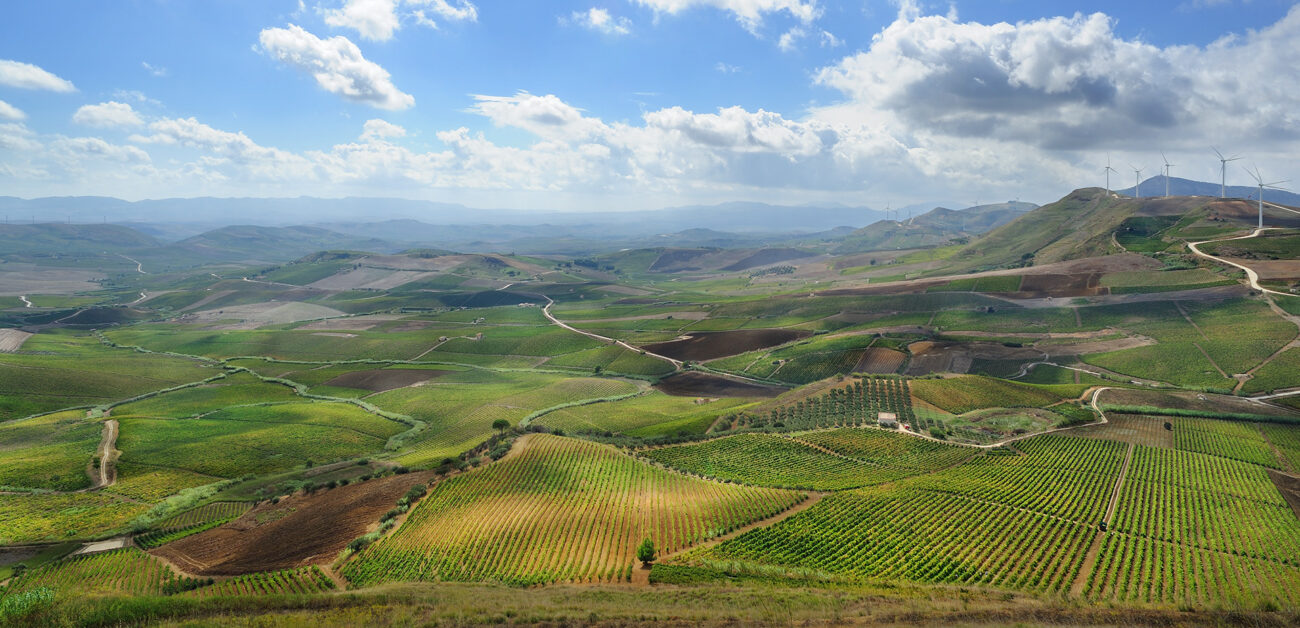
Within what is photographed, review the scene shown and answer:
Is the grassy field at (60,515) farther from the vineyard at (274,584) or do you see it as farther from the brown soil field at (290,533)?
the vineyard at (274,584)

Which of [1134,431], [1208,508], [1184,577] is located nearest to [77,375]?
[1184,577]

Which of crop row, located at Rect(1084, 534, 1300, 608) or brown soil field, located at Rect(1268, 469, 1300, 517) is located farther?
brown soil field, located at Rect(1268, 469, 1300, 517)

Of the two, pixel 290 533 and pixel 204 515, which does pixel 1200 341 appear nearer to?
pixel 290 533

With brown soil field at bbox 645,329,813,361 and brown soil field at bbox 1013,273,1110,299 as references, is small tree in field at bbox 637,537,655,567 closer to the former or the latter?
brown soil field at bbox 645,329,813,361

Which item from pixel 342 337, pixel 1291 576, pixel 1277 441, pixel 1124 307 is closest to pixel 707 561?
pixel 1291 576

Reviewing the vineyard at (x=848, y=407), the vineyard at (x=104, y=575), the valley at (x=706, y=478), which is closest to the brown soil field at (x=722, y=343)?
the valley at (x=706, y=478)

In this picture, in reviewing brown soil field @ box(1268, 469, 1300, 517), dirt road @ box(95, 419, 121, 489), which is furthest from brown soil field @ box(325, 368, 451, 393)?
brown soil field @ box(1268, 469, 1300, 517)
